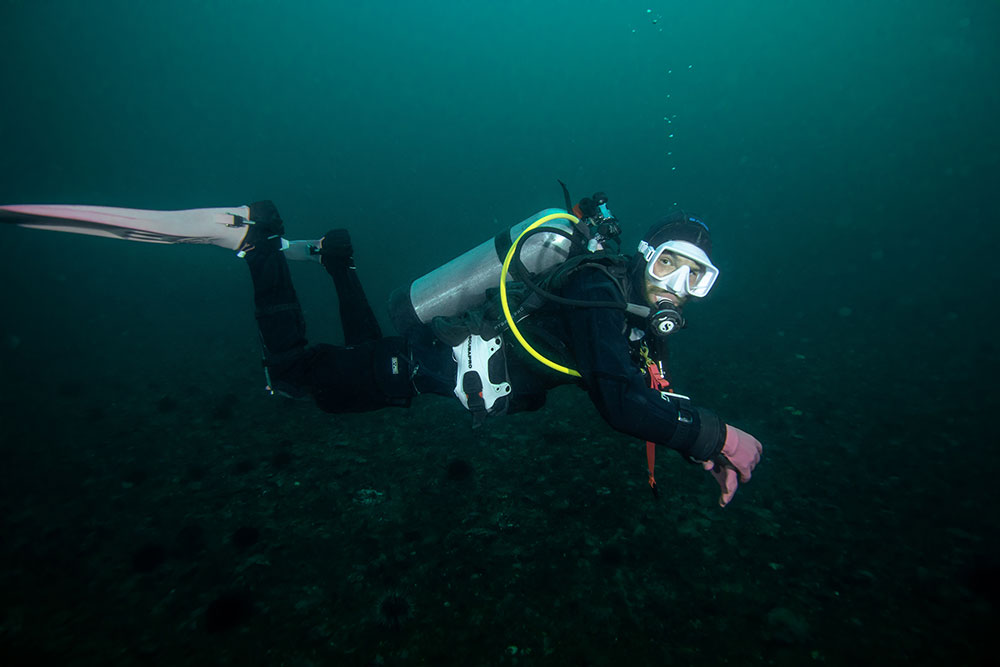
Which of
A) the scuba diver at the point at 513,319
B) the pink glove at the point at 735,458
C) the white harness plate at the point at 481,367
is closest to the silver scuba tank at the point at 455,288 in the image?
the scuba diver at the point at 513,319

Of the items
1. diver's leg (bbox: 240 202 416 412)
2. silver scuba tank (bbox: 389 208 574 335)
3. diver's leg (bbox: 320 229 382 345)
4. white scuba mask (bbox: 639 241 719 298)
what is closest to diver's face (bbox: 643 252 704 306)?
white scuba mask (bbox: 639 241 719 298)

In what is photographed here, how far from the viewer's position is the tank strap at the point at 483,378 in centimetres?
330

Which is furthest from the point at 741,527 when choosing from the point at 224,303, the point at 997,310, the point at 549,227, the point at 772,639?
the point at 224,303

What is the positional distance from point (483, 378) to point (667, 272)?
1766mm

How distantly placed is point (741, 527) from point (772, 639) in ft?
4.28

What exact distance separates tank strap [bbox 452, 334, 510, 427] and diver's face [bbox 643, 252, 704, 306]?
1326 mm

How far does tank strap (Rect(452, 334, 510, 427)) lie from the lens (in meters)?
3.30

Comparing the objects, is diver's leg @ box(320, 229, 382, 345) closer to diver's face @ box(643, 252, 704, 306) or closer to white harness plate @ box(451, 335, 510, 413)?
white harness plate @ box(451, 335, 510, 413)

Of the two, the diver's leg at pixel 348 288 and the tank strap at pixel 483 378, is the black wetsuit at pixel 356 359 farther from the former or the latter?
the tank strap at pixel 483 378

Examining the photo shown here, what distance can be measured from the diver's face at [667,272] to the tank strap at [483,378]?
133cm

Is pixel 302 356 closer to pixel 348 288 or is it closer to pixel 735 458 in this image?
pixel 348 288

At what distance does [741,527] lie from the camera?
377cm

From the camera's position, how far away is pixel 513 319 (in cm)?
298

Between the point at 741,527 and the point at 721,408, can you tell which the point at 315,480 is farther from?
the point at 721,408
